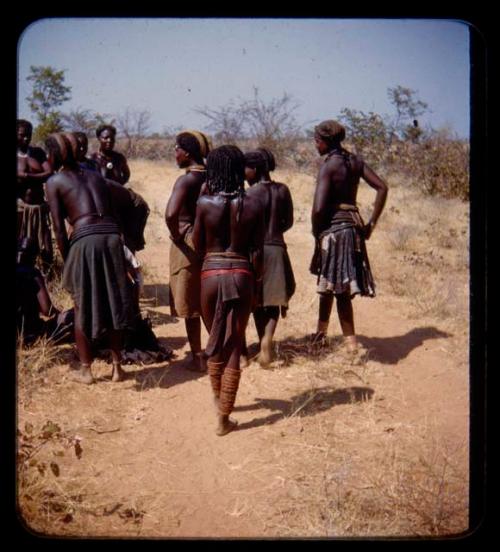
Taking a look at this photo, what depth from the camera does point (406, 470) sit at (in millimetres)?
3561

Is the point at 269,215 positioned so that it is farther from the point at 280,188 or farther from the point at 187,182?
the point at 187,182

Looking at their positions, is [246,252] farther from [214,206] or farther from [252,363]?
[252,363]

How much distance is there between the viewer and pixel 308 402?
4.60 meters

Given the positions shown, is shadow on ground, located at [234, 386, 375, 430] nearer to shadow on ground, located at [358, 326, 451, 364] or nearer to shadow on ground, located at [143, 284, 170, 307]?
shadow on ground, located at [358, 326, 451, 364]

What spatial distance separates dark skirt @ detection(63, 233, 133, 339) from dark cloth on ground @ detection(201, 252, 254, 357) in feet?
3.16

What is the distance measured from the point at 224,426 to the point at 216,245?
46.8 inches

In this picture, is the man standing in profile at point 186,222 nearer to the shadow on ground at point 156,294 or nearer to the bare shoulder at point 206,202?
the bare shoulder at point 206,202

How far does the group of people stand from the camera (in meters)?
3.77

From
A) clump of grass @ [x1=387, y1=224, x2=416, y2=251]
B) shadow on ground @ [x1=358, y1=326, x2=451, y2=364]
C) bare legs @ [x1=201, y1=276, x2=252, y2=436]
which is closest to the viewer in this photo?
bare legs @ [x1=201, y1=276, x2=252, y2=436]

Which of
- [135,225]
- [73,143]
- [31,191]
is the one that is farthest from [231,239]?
[31,191]

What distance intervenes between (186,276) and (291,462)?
5.48 feet

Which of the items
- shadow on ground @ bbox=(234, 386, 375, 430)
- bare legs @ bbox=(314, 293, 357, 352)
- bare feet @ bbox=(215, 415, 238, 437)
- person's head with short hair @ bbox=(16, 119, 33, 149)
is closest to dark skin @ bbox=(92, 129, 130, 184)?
person's head with short hair @ bbox=(16, 119, 33, 149)

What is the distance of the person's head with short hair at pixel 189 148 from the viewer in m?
4.54
